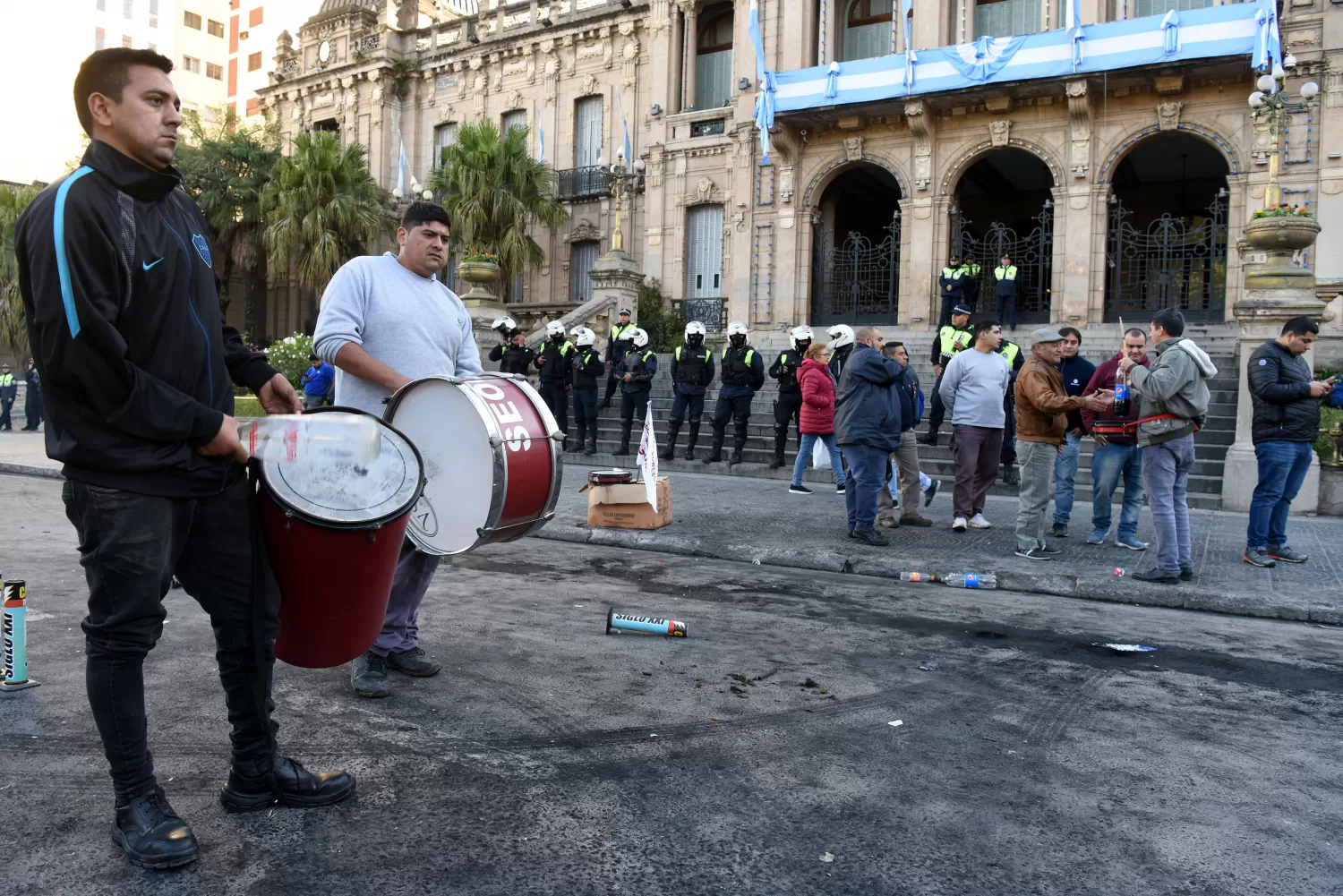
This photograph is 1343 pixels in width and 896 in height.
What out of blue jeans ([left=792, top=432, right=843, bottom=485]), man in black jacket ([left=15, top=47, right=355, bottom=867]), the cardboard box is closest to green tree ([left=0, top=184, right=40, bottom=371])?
blue jeans ([left=792, top=432, right=843, bottom=485])

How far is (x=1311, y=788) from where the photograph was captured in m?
3.50

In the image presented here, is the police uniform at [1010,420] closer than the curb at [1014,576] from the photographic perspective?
No

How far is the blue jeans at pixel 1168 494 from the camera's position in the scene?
7258 mm

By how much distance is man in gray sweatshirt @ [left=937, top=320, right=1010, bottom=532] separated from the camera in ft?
30.4

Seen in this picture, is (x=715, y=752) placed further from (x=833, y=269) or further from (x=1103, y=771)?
(x=833, y=269)

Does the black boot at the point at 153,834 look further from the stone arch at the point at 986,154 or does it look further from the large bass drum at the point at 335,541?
the stone arch at the point at 986,154

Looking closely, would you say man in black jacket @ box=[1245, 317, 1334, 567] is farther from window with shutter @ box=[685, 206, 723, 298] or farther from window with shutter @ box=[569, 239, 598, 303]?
window with shutter @ box=[569, 239, 598, 303]

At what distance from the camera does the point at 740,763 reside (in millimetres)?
3598

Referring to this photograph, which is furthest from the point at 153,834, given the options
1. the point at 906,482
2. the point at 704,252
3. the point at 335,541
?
the point at 704,252

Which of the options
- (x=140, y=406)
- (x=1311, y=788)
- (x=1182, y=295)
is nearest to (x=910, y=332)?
(x=1182, y=295)

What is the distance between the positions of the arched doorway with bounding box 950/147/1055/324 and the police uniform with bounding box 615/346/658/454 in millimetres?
7393

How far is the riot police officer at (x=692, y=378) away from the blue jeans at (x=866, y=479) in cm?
648

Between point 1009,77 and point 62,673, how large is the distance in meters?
20.2

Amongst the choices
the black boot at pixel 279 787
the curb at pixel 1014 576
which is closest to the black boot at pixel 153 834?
the black boot at pixel 279 787
